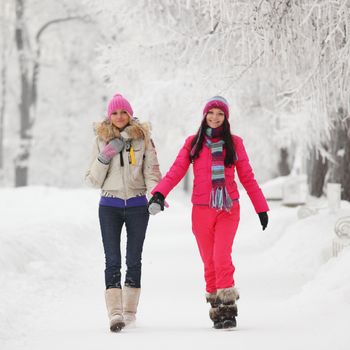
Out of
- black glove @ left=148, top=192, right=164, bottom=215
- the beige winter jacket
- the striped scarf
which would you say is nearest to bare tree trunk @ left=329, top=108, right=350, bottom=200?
the striped scarf

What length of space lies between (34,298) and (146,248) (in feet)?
18.7

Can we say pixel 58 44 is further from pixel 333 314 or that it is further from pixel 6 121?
pixel 333 314

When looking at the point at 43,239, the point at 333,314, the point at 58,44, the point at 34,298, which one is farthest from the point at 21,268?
the point at 58,44

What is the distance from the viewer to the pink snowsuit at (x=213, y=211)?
572cm

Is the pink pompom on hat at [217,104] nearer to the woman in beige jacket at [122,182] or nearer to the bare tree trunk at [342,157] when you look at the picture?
the woman in beige jacket at [122,182]

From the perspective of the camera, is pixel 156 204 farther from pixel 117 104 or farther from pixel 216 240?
pixel 117 104

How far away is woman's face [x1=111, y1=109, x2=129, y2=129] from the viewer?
19.5ft

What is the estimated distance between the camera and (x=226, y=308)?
18.4 feet

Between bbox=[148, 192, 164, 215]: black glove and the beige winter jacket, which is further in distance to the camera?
the beige winter jacket

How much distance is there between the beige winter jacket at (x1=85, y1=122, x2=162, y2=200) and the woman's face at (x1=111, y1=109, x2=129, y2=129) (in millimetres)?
70

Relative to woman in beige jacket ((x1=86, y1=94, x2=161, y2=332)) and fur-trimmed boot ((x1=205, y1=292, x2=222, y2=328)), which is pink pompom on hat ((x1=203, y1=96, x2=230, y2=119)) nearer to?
woman in beige jacket ((x1=86, y1=94, x2=161, y2=332))

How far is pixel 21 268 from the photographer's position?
28.0ft

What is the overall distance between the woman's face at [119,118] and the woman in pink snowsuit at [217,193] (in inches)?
22.9

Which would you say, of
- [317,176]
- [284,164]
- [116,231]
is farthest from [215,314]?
[284,164]
